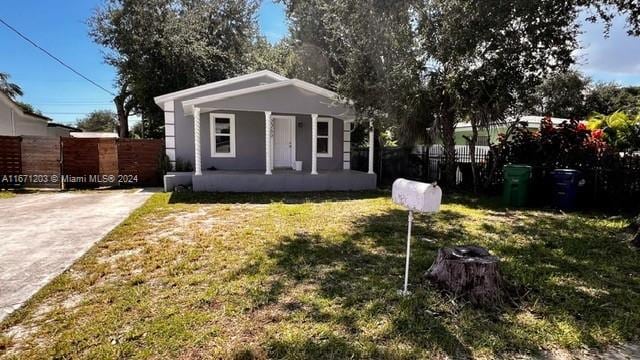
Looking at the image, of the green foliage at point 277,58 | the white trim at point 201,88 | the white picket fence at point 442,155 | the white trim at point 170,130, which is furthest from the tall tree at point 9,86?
the white picket fence at point 442,155

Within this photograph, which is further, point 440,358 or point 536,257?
point 536,257

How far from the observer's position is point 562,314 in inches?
138

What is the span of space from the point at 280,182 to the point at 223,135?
3146 mm

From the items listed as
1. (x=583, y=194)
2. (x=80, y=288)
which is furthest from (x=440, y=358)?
(x=583, y=194)

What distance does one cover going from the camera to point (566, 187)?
29.0 feet

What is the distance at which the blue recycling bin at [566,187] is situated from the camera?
8.80 m

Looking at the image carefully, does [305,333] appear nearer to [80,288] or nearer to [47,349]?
[47,349]

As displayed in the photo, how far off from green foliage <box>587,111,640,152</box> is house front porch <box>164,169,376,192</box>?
307 inches

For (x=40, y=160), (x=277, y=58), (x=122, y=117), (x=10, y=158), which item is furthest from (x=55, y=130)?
(x=277, y=58)

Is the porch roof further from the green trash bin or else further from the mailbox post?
the mailbox post

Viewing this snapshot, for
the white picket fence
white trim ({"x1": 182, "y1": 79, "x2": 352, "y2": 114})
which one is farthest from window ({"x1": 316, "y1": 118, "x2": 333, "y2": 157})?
the white picket fence

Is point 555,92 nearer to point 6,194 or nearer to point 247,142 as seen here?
point 247,142

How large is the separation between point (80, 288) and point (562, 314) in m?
4.84

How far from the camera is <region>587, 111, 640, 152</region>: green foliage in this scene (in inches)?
447
